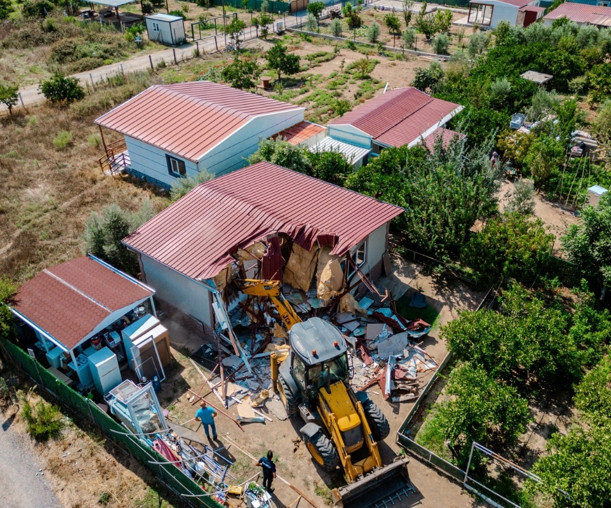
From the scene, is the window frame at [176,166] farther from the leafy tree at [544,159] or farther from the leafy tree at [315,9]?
the leafy tree at [315,9]

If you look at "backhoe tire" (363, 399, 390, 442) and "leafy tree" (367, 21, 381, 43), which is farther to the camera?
"leafy tree" (367, 21, 381, 43)

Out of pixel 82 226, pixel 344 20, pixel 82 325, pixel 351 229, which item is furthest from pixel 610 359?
pixel 344 20

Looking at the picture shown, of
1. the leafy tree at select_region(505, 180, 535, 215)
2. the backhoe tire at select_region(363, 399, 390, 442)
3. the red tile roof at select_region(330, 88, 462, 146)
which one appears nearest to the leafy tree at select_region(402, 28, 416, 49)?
the red tile roof at select_region(330, 88, 462, 146)

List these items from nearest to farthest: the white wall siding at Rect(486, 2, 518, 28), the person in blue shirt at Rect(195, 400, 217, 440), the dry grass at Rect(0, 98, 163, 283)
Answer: the person in blue shirt at Rect(195, 400, 217, 440)
the dry grass at Rect(0, 98, 163, 283)
the white wall siding at Rect(486, 2, 518, 28)

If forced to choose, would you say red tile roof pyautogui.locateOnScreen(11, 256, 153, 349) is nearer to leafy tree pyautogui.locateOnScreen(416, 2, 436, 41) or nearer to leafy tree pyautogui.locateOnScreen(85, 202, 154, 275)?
leafy tree pyautogui.locateOnScreen(85, 202, 154, 275)

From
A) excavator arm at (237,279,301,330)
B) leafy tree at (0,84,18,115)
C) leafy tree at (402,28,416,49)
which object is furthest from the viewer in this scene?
leafy tree at (402,28,416,49)

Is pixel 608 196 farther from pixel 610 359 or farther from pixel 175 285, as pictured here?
pixel 175 285

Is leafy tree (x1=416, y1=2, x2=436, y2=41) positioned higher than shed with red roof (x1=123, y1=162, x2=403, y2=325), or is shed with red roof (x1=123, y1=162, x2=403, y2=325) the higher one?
shed with red roof (x1=123, y1=162, x2=403, y2=325)

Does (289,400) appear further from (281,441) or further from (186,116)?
(186,116)
